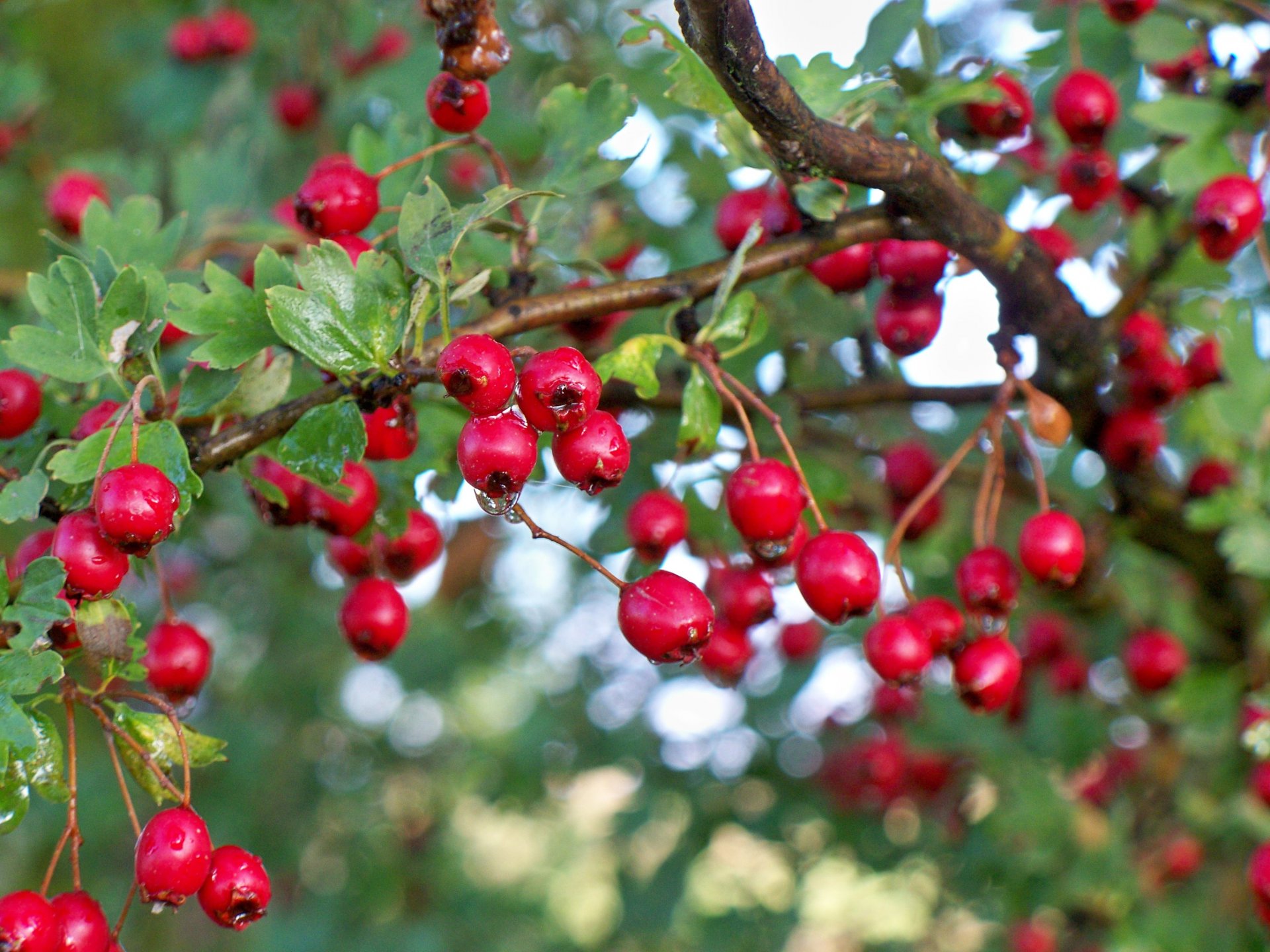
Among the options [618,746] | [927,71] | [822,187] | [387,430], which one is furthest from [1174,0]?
[618,746]

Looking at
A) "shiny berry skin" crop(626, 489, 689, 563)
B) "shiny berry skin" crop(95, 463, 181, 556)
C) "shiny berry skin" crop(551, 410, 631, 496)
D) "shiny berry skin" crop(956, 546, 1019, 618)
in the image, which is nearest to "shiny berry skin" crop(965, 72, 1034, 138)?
"shiny berry skin" crop(956, 546, 1019, 618)

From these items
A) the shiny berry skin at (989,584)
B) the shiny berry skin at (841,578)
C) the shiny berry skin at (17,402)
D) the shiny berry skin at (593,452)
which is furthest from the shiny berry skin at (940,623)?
the shiny berry skin at (17,402)

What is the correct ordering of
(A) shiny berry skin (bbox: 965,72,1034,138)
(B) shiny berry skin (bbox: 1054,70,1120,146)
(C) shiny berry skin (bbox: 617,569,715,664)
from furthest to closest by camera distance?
(B) shiny berry skin (bbox: 1054,70,1120,146), (A) shiny berry skin (bbox: 965,72,1034,138), (C) shiny berry skin (bbox: 617,569,715,664)

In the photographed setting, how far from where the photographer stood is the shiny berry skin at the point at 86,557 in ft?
3.41

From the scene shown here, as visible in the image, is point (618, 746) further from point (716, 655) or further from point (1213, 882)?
point (716, 655)

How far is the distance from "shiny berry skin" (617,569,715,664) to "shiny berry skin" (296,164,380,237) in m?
0.59

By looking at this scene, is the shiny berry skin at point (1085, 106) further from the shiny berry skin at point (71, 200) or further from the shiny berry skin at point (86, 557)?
the shiny berry skin at point (71, 200)

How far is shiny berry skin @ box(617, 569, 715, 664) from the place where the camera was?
1.10 m

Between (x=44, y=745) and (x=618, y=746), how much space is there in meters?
2.71

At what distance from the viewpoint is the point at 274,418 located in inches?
45.4

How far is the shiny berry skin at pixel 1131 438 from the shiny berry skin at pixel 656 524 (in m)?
0.77

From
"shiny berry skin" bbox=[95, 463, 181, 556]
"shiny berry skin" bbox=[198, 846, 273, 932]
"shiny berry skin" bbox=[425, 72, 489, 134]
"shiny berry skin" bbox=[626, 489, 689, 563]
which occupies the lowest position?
"shiny berry skin" bbox=[626, 489, 689, 563]

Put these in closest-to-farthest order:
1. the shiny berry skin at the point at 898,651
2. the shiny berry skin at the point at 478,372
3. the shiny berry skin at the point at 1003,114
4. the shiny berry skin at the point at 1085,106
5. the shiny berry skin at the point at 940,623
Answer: the shiny berry skin at the point at 478,372
the shiny berry skin at the point at 898,651
the shiny berry skin at the point at 940,623
the shiny berry skin at the point at 1003,114
the shiny berry skin at the point at 1085,106

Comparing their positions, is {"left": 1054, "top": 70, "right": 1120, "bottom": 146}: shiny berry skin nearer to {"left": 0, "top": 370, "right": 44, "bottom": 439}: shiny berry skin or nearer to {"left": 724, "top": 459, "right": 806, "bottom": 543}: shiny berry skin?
{"left": 724, "top": 459, "right": 806, "bottom": 543}: shiny berry skin
